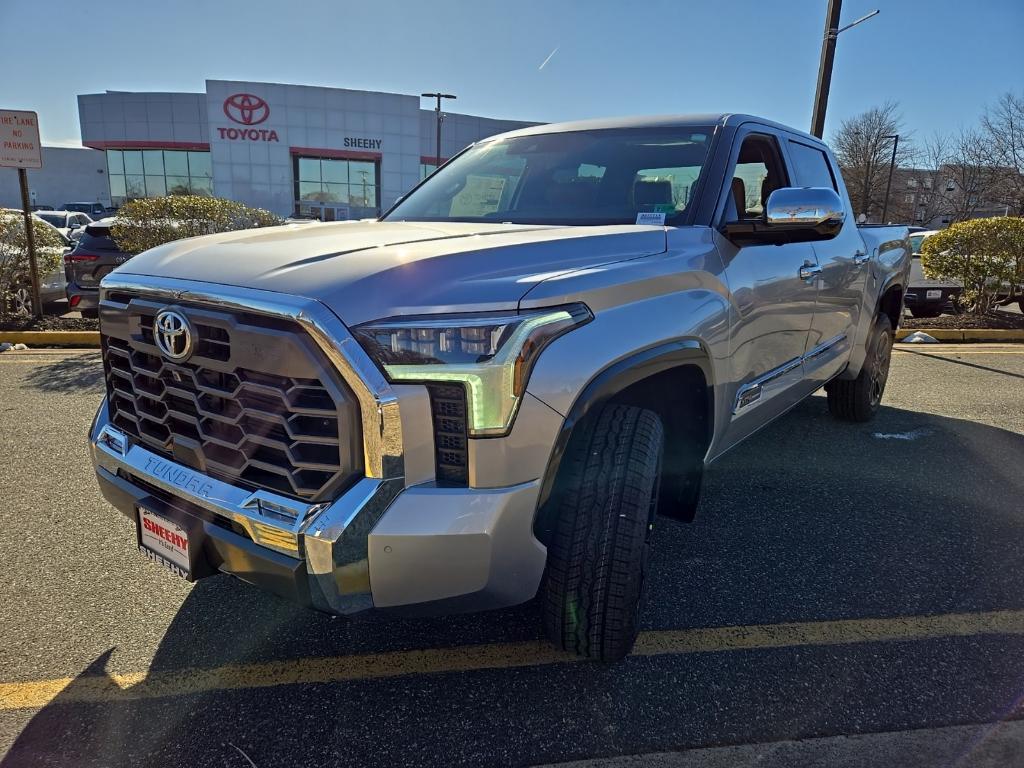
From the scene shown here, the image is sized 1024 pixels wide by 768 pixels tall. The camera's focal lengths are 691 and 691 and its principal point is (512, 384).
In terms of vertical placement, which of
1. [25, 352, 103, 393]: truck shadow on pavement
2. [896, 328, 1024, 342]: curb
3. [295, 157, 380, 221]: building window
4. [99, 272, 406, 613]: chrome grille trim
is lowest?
[25, 352, 103, 393]: truck shadow on pavement

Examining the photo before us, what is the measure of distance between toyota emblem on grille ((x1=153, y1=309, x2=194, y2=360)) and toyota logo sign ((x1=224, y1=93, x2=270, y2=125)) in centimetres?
3959

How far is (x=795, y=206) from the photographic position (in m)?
2.54

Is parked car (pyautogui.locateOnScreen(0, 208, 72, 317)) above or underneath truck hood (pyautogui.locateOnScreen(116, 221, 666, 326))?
underneath

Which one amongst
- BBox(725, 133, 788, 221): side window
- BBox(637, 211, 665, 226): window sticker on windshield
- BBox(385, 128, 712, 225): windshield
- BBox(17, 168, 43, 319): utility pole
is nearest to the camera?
BBox(637, 211, 665, 226): window sticker on windshield

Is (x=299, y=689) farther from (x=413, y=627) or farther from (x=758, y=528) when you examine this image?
(x=758, y=528)

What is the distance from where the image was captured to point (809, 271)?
11.0 feet

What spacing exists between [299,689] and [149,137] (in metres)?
45.7

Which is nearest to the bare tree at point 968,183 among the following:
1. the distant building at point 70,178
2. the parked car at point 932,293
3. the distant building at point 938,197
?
the distant building at point 938,197

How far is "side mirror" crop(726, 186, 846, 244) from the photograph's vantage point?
254 cm

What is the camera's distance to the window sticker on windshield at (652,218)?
2.65 metres

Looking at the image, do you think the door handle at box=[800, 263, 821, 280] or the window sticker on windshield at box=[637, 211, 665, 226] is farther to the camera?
the door handle at box=[800, 263, 821, 280]

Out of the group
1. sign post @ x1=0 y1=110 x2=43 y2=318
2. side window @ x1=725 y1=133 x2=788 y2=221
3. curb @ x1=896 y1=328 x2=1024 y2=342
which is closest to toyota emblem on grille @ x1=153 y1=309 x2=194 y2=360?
side window @ x1=725 y1=133 x2=788 y2=221

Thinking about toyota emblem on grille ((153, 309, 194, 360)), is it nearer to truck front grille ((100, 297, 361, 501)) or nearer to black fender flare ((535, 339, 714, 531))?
truck front grille ((100, 297, 361, 501))

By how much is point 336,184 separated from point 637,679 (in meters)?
40.8
